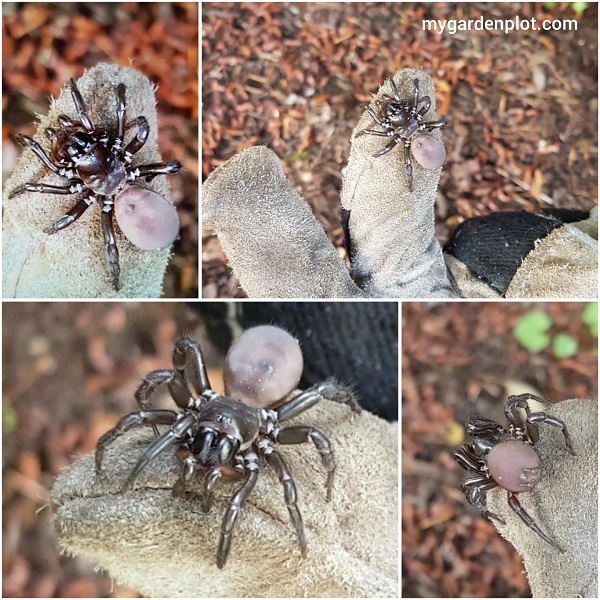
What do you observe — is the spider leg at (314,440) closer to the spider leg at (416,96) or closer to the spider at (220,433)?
the spider at (220,433)

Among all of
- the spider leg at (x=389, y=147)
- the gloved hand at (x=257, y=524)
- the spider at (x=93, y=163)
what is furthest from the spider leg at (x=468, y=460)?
the spider at (x=93, y=163)

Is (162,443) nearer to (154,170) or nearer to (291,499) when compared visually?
(291,499)

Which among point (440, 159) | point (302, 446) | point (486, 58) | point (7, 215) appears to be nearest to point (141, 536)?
point (302, 446)

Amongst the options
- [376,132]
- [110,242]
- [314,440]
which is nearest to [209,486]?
[314,440]

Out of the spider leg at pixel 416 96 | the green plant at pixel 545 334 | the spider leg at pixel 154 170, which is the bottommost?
the green plant at pixel 545 334

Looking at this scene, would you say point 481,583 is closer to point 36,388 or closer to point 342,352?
point 342,352
